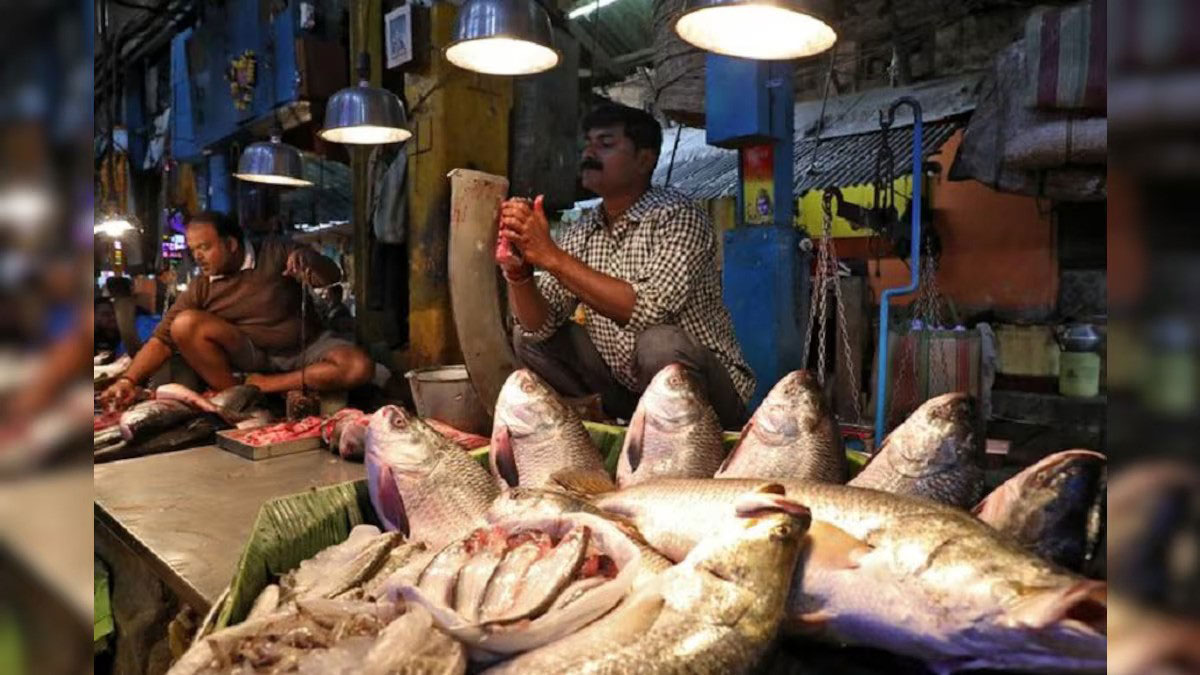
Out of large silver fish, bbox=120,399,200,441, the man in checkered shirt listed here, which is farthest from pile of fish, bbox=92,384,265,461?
the man in checkered shirt

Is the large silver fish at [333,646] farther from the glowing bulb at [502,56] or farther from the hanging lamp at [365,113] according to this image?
the hanging lamp at [365,113]

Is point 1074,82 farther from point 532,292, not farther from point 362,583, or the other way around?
point 362,583

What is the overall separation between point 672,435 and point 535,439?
48 cm

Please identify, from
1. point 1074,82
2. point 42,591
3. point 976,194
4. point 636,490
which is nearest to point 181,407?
point 636,490

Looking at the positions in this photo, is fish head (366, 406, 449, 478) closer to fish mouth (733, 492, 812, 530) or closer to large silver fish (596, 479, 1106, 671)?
large silver fish (596, 479, 1106, 671)

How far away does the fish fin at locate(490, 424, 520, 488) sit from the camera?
2945mm

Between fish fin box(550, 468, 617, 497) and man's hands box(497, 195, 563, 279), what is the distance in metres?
1.08

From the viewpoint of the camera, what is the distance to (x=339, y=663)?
1.66 metres

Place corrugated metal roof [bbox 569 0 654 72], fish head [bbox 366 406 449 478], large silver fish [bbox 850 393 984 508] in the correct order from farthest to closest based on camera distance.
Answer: corrugated metal roof [bbox 569 0 654 72]
fish head [bbox 366 406 449 478]
large silver fish [bbox 850 393 984 508]

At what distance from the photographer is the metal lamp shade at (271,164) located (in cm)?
693

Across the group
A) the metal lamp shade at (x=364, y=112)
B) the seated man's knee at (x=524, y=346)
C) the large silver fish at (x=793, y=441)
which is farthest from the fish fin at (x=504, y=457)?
the metal lamp shade at (x=364, y=112)

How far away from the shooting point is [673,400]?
9.25 feet

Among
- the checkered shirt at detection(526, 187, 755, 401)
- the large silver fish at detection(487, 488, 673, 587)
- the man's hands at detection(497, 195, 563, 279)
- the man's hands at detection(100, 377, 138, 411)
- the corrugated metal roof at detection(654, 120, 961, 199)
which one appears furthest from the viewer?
the corrugated metal roof at detection(654, 120, 961, 199)

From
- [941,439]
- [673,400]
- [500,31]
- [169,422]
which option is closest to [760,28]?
[500,31]
